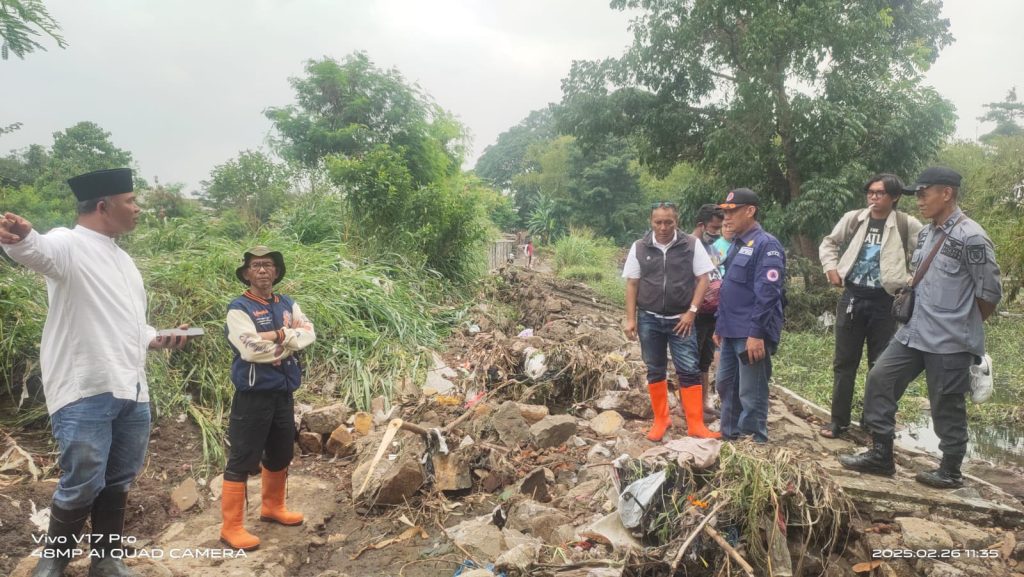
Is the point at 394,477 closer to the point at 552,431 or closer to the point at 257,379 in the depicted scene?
the point at 257,379

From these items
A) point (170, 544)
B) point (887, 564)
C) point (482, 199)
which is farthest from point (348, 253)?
point (887, 564)

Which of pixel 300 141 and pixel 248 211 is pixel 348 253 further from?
pixel 300 141

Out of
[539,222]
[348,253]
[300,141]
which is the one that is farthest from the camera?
[539,222]

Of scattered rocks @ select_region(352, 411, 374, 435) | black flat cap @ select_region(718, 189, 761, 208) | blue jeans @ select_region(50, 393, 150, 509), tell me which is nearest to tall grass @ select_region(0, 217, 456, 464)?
scattered rocks @ select_region(352, 411, 374, 435)

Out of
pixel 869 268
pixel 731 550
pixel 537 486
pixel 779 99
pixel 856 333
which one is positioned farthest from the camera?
pixel 779 99

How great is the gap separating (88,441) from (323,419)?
7.10 ft

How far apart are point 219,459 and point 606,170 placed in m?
28.7

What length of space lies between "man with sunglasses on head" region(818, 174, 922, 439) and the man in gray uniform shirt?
39 centimetres

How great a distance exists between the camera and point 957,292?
3.06 meters

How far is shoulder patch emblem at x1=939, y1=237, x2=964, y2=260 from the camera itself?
3.05m

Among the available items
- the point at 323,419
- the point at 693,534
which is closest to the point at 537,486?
the point at 693,534

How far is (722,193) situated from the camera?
12.0 meters

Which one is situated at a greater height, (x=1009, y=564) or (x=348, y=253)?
(x=348, y=253)

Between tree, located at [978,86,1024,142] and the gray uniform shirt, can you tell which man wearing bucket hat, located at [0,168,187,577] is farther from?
tree, located at [978,86,1024,142]
